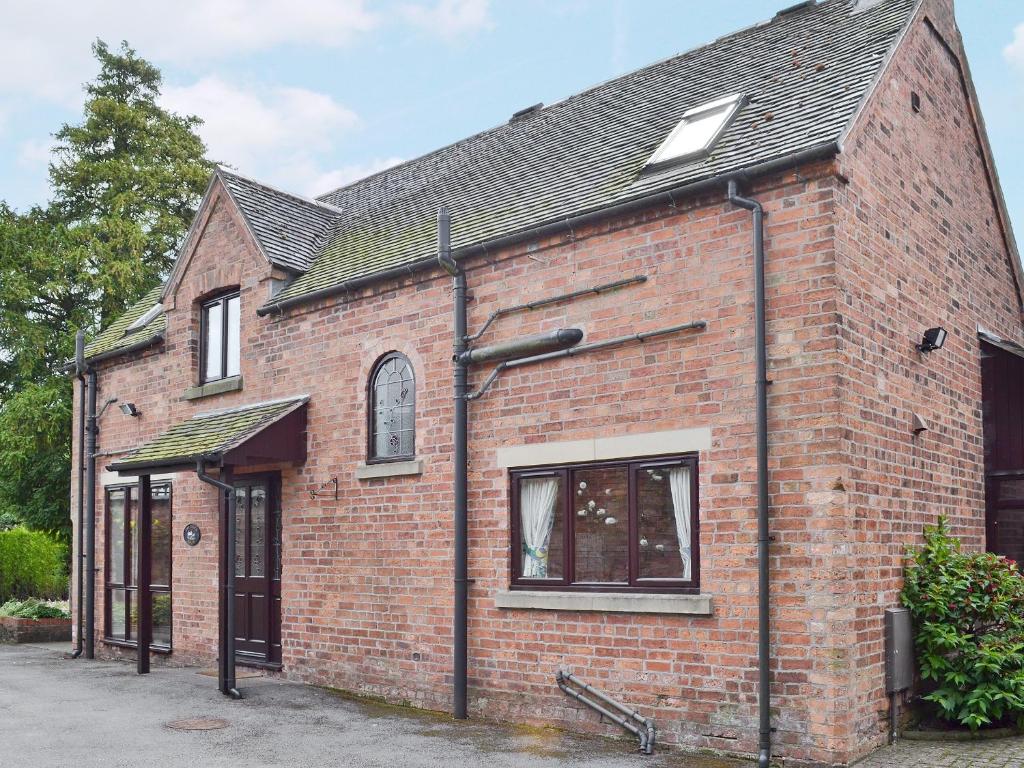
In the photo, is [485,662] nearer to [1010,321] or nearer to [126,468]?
[126,468]

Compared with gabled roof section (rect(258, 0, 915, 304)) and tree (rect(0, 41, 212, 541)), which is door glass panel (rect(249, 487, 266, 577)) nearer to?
gabled roof section (rect(258, 0, 915, 304))

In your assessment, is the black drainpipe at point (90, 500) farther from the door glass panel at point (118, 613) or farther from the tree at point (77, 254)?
the tree at point (77, 254)

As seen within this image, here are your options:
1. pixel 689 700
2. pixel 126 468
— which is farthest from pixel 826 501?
pixel 126 468

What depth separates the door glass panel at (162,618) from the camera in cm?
1521

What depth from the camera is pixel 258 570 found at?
1379cm

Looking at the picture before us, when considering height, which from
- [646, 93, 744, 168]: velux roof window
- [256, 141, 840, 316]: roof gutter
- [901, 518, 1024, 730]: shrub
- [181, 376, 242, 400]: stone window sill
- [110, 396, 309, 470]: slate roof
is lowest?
[901, 518, 1024, 730]: shrub

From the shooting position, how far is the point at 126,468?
13.1 meters

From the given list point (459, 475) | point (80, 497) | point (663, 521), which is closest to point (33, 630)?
point (80, 497)

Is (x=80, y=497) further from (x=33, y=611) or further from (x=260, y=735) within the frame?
(x=260, y=735)

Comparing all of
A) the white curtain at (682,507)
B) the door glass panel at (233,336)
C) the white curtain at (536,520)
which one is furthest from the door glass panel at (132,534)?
the white curtain at (682,507)

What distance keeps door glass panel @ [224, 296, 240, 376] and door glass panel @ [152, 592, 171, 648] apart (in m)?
3.58

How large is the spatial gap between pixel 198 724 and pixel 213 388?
18.0ft

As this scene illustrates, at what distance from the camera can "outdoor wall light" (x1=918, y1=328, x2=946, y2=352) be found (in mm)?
9648

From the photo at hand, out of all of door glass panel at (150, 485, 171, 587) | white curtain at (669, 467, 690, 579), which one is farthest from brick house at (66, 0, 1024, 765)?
door glass panel at (150, 485, 171, 587)
